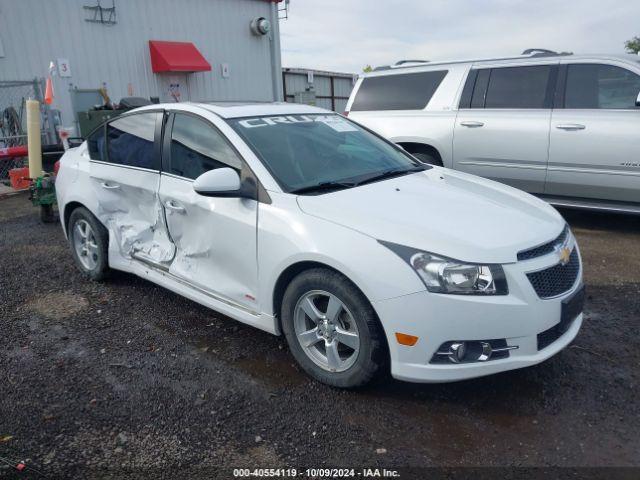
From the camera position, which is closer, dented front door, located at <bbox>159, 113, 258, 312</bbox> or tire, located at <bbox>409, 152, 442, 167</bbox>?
dented front door, located at <bbox>159, 113, 258, 312</bbox>

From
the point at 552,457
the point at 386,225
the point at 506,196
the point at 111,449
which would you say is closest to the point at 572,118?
the point at 506,196

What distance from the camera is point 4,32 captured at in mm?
11820

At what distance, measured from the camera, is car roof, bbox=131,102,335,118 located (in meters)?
3.72

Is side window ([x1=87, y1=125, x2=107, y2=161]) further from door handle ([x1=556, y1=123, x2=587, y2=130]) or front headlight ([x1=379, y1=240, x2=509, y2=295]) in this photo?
door handle ([x1=556, y1=123, x2=587, y2=130])

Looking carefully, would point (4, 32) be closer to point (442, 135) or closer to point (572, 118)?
point (442, 135)

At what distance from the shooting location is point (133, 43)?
1441cm

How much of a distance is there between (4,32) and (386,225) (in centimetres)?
1251

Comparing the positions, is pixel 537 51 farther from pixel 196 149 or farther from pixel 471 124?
pixel 196 149

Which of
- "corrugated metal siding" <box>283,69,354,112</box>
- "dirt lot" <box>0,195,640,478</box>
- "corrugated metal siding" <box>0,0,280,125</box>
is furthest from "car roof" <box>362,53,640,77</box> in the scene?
"corrugated metal siding" <box>283,69,354,112</box>

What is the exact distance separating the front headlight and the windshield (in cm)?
93

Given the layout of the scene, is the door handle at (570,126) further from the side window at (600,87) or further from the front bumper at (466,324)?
the front bumper at (466,324)

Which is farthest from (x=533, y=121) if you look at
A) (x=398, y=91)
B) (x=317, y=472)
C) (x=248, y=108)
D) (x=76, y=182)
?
(x=317, y=472)

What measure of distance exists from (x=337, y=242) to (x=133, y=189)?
80.9 inches

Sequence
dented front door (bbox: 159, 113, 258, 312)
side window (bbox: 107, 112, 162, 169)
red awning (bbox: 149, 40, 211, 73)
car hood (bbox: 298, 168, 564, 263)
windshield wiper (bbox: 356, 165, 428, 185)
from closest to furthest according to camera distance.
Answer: car hood (bbox: 298, 168, 564, 263) < dented front door (bbox: 159, 113, 258, 312) < windshield wiper (bbox: 356, 165, 428, 185) < side window (bbox: 107, 112, 162, 169) < red awning (bbox: 149, 40, 211, 73)
